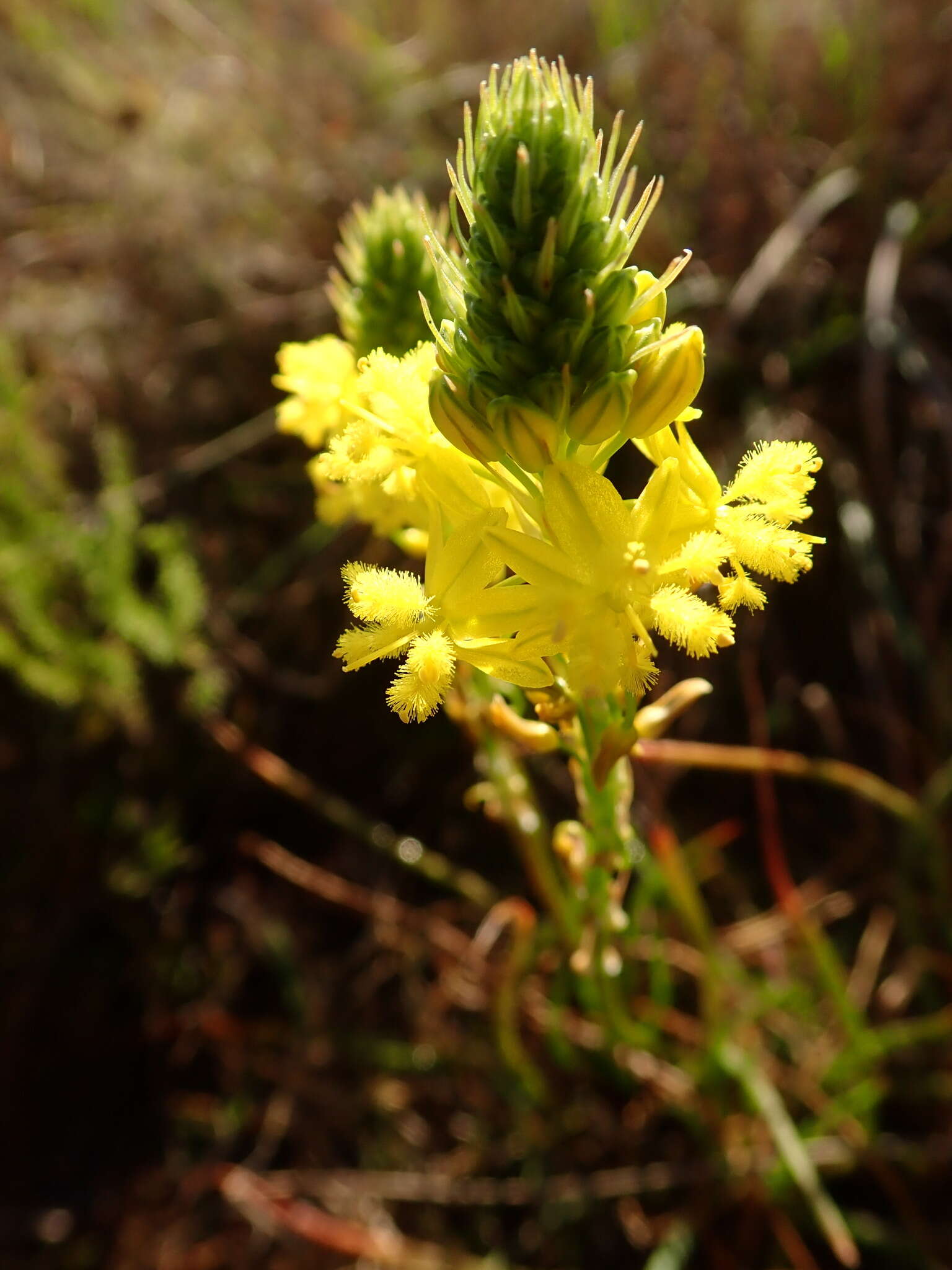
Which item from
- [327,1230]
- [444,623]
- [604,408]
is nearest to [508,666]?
[444,623]

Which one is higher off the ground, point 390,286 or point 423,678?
point 390,286

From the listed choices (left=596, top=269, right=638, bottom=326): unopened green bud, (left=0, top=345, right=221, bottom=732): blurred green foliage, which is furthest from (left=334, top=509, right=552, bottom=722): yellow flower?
(left=0, top=345, right=221, bottom=732): blurred green foliage

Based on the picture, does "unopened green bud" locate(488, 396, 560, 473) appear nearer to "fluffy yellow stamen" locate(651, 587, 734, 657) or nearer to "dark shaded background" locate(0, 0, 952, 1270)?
"fluffy yellow stamen" locate(651, 587, 734, 657)

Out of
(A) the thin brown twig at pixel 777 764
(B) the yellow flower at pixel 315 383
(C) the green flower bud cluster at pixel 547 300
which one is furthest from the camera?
(A) the thin brown twig at pixel 777 764

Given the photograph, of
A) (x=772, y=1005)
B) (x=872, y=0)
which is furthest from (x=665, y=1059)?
(x=872, y=0)

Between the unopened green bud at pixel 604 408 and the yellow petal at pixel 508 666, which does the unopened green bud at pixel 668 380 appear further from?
the yellow petal at pixel 508 666

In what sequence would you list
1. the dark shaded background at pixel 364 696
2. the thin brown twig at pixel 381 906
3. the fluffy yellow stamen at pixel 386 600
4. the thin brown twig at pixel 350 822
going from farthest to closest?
the dark shaded background at pixel 364 696, the thin brown twig at pixel 381 906, the thin brown twig at pixel 350 822, the fluffy yellow stamen at pixel 386 600

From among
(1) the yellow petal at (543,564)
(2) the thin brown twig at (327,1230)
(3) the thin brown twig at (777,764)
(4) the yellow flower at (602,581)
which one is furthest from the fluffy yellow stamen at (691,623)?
(2) the thin brown twig at (327,1230)

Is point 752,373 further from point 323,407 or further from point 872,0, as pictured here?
point 323,407

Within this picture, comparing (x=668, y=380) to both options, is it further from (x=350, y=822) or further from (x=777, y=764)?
(x=350, y=822)
